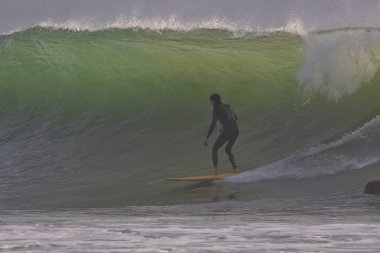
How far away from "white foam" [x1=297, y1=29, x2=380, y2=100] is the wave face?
2 cm

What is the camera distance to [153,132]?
14.0 meters

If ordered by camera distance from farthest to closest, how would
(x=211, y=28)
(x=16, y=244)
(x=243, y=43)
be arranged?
(x=211, y=28), (x=243, y=43), (x=16, y=244)

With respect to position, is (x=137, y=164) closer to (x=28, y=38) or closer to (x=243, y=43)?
(x=243, y=43)

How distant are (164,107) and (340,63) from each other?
315cm

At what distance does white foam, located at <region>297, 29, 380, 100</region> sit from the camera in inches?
556

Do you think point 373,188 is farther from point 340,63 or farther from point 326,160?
point 340,63

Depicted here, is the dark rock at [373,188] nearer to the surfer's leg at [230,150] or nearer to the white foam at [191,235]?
the white foam at [191,235]

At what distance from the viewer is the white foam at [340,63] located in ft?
46.3

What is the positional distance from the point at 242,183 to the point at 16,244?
540cm

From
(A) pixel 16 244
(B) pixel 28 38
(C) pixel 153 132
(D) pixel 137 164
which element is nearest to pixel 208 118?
(C) pixel 153 132

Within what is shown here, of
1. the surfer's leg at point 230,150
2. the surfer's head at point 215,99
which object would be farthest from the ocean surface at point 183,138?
the surfer's head at point 215,99

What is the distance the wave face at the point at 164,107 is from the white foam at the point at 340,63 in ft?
0.08

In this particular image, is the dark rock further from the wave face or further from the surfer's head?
the surfer's head

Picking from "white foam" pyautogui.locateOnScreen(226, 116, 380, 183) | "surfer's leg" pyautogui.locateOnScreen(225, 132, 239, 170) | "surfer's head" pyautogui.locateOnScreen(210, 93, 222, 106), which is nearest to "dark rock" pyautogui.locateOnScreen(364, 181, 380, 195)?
"white foam" pyautogui.locateOnScreen(226, 116, 380, 183)
